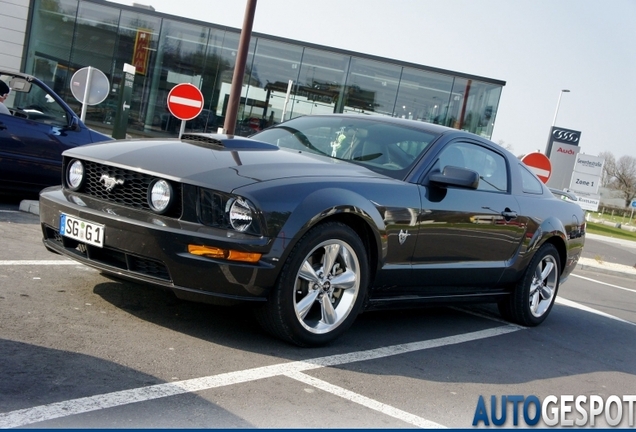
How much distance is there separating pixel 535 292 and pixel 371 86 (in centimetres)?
2218

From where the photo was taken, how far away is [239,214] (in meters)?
4.34

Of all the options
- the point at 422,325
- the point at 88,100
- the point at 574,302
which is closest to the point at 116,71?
the point at 88,100

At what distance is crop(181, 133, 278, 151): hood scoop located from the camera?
17.1 feet

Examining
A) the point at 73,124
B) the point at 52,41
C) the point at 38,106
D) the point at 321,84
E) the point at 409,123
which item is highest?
the point at 321,84

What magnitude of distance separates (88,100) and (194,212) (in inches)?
355

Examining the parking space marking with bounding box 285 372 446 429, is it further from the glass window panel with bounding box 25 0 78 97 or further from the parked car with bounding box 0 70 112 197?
the glass window panel with bounding box 25 0 78 97

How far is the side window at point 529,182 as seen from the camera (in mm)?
6852

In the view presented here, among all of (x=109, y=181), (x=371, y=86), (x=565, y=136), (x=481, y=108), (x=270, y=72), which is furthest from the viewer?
(x=481, y=108)

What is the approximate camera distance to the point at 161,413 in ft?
10.9

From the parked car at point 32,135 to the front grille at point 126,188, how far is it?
176 inches

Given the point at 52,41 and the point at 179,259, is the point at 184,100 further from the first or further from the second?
the point at 52,41

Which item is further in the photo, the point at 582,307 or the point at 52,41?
the point at 52,41

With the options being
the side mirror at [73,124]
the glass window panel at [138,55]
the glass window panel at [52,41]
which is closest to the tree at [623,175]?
the glass window panel at [138,55]

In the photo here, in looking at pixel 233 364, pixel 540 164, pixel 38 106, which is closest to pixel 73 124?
pixel 38 106
